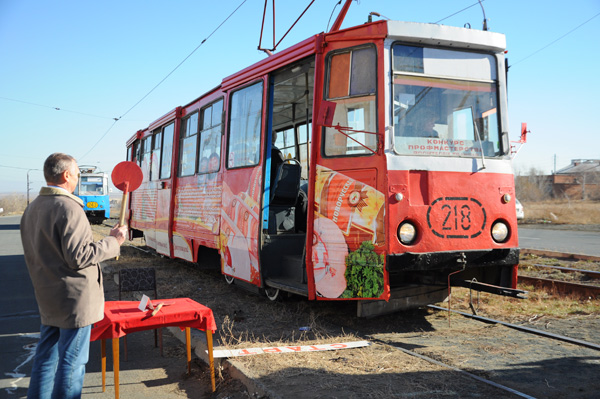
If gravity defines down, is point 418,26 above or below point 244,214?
above

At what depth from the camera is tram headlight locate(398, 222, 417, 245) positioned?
559 centimetres

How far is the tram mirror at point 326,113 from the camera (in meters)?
5.46

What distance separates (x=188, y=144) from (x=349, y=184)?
5407 mm

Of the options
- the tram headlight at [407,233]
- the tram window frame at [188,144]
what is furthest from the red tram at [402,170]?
the tram window frame at [188,144]

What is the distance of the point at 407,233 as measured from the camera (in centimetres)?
562

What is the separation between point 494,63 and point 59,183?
4.95 metres

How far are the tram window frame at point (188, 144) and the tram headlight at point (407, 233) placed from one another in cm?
526

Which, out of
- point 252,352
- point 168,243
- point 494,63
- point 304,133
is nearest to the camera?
point 252,352

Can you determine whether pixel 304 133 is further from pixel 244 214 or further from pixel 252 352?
pixel 252 352

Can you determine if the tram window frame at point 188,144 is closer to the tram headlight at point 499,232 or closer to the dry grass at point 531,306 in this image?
the dry grass at point 531,306

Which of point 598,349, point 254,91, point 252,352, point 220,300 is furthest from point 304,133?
point 598,349

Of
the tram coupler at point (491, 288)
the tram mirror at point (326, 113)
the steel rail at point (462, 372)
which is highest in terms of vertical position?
the tram mirror at point (326, 113)

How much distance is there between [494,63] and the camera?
626 cm

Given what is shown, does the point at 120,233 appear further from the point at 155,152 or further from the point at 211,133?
the point at 155,152
